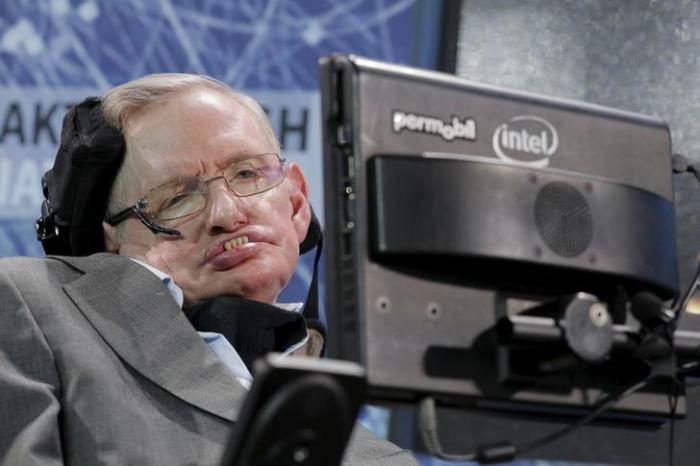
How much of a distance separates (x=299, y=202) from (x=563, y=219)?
0.98 meters

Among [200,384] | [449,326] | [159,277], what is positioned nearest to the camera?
[449,326]

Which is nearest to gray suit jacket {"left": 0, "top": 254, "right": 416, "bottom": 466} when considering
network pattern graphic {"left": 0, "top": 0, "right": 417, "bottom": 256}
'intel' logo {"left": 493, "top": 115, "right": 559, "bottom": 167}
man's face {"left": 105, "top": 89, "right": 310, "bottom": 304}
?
man's face {"left": 105, "top": 89, "right": 310, "bottom": 304}

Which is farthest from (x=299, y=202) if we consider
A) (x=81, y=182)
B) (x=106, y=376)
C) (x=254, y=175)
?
(x=106, y=376)

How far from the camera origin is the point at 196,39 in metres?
2.93

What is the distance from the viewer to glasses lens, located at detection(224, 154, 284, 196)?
1.99 meters

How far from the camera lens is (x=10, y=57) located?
2.93m

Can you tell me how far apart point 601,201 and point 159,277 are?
31.4 inches

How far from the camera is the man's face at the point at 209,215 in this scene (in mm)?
1929

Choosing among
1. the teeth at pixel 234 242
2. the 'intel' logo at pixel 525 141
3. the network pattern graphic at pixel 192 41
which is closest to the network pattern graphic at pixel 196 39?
the network pattern graphic at pixel 192 41

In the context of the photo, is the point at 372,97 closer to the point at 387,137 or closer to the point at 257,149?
the point at 387,137

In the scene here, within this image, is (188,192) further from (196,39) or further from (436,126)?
(196,39)

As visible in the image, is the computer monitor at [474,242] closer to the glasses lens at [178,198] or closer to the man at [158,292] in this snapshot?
the man at [158,292]

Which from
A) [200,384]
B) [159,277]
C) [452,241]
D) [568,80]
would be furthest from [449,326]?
[568,80]

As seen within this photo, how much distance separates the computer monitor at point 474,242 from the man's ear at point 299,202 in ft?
2.97
